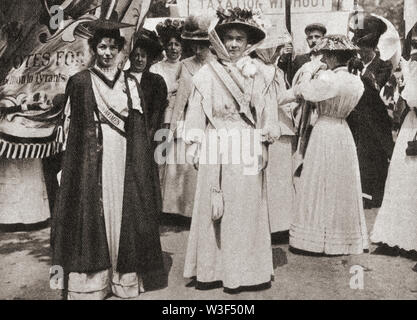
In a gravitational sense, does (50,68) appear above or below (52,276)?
above

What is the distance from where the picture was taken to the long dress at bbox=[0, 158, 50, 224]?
4.62m

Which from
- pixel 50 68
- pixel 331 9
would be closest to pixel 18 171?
pixel 50 68

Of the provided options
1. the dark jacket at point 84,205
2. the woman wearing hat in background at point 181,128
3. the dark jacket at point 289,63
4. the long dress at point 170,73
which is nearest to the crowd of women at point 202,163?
the dark jacket at point 84,205

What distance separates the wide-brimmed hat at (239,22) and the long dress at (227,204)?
25 centimetres

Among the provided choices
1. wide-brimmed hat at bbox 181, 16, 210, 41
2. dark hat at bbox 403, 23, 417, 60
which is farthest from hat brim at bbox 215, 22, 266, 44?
dark hat at bbox 403, 23, 417, 60

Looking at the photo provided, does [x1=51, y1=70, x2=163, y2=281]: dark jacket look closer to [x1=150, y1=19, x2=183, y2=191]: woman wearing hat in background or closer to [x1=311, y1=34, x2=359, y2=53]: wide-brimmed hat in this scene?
[x1=150, y1=19, x2=183, y2=191]: woman wearing hat in background

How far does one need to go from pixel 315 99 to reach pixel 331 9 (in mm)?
675

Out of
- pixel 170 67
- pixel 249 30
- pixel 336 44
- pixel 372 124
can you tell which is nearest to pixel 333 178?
pixel 372 124

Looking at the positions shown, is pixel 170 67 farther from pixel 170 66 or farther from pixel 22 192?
pixel 22 192

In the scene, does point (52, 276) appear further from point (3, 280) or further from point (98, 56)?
point (98, 56)

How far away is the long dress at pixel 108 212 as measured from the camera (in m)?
3.47

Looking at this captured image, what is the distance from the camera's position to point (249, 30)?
3.61m

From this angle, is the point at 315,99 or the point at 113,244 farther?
the point at 315,99
